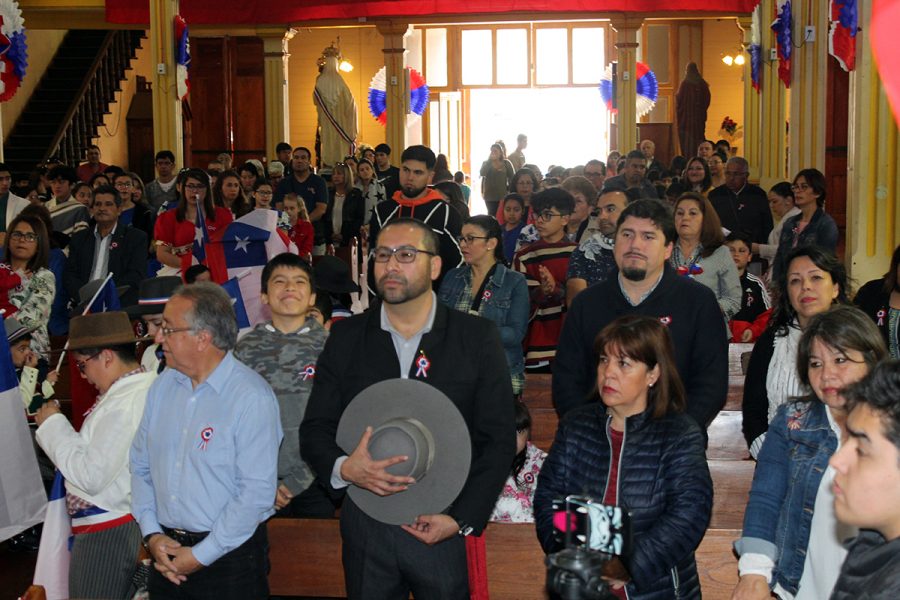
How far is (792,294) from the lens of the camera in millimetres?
3875

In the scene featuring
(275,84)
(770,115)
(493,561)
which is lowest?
(493,561)

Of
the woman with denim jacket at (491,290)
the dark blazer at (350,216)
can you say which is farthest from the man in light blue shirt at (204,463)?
the dark blazer at (350,216)

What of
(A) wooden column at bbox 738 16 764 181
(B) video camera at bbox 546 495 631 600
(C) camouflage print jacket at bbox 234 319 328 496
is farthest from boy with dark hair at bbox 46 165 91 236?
(A) wooden column at bbox 738 16 764 181

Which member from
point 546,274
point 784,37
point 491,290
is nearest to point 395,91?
point 784,37

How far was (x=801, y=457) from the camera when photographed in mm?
3010

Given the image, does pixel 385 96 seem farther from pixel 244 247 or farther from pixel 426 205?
pixel 426 205

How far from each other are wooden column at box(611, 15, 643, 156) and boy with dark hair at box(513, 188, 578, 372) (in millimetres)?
10032

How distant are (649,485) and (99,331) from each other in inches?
72.2

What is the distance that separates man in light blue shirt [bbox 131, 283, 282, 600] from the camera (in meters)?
3.27

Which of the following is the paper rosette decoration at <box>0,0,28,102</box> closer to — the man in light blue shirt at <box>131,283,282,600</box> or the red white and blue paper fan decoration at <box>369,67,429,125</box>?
the red white and blue paper fan decoration at <box>369,67,429,125</box>

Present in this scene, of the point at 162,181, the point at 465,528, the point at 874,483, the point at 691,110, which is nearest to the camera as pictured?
the point at 874,483

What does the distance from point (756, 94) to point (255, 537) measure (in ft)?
43.2

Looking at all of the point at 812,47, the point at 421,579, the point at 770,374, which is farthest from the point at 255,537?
the point at 812,47

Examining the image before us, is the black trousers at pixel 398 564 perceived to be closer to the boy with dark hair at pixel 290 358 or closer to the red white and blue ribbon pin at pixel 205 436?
the red white and blue ribbon pin at pixel 205 436
